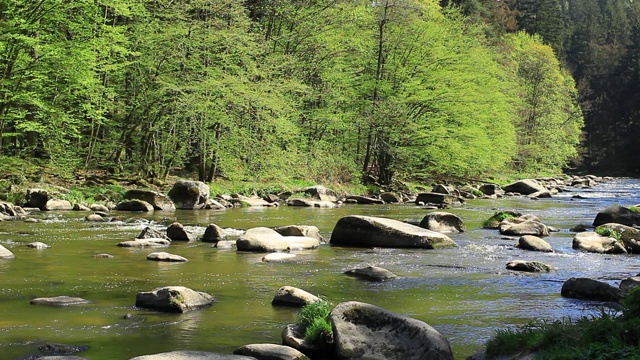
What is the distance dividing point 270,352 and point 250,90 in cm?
2311

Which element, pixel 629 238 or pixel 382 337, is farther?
pixel 629 238

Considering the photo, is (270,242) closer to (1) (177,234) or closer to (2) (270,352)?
(1) (177,234)

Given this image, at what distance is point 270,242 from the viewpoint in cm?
1412

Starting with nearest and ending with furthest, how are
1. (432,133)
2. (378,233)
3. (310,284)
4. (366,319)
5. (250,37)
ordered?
(366,319)
(310,284)
(378,233)
(250,37)
(432,133)

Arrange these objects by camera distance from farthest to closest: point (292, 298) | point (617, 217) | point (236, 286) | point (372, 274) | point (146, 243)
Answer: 1. point (617, 217)
2. point (146, 243)
3. point (372, 274)
4. point (236, 286)
5. point (292, 298)

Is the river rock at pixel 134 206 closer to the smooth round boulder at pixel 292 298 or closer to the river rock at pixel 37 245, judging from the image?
the river rock at pixel 37 245

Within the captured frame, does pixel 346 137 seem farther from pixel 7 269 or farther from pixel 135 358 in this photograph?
pixel 135 358

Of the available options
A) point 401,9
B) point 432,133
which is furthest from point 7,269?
point 401,9

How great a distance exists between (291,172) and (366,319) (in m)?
24.2

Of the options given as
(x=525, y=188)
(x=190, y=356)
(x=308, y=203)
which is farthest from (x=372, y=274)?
(x=525, y=188)

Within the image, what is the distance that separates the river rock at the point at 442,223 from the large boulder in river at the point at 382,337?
1124 cm

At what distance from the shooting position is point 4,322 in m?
7.51

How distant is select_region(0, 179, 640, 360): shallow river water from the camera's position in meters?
7.20

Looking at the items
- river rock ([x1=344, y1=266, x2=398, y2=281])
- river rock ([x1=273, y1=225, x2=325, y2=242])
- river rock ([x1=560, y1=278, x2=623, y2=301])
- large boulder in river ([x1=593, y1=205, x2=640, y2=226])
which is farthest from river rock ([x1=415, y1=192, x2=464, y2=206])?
river rock ([x1=560, y1=278, x2=623, y2=301])
